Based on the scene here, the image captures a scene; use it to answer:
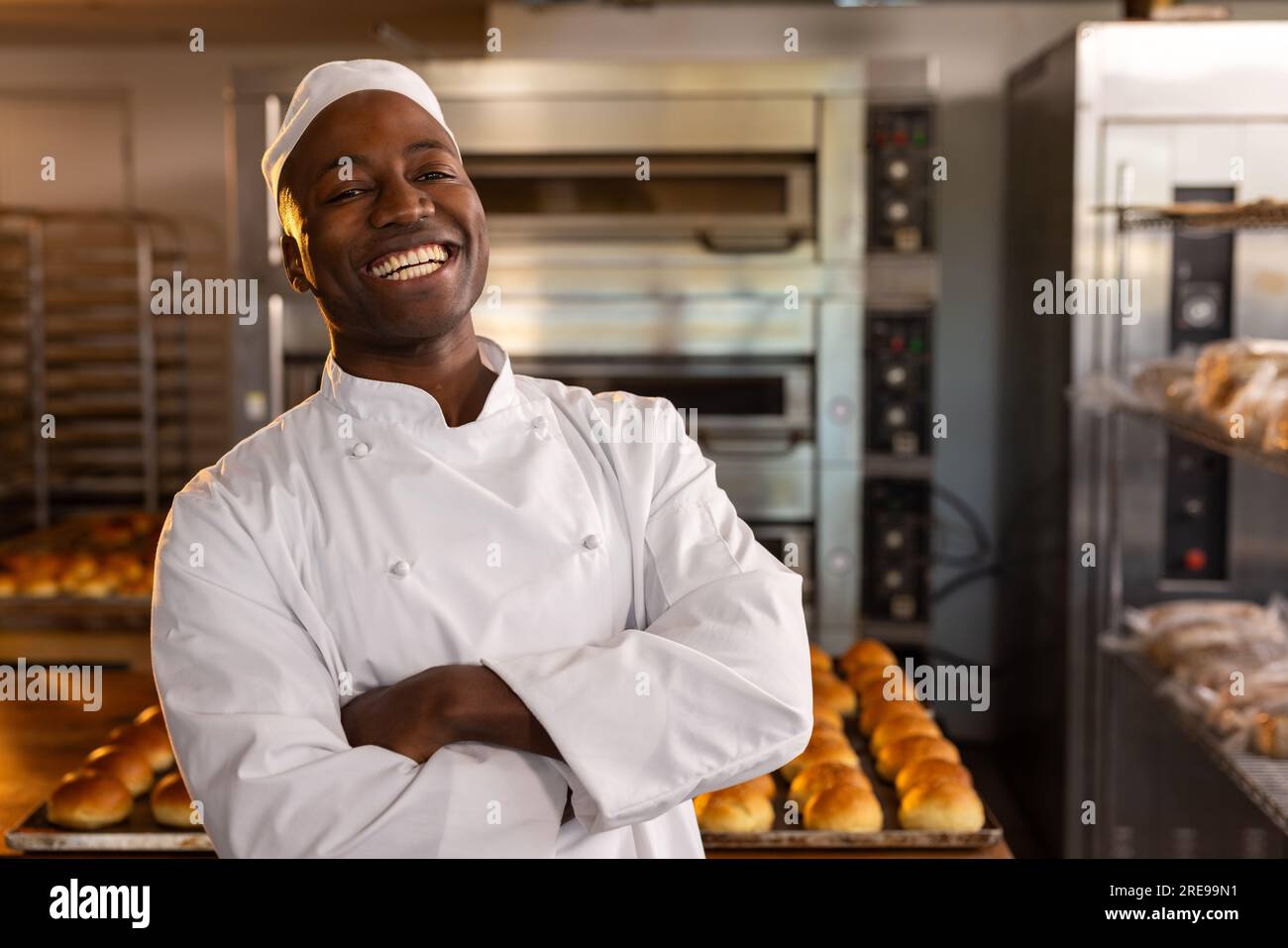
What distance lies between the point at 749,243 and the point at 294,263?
7.46ft

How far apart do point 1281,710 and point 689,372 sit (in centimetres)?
166

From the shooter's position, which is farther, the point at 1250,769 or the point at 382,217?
the point at 1250,769

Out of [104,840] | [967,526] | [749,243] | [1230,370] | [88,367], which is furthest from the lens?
[88,367]

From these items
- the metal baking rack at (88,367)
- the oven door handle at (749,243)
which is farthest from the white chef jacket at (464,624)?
the metal baking rack at (88,367)

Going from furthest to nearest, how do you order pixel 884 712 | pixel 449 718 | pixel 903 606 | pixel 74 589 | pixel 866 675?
1. pixel 903 606
2. pixel 74 589
3. pixel 866 675
4. pixel 884 712
5. pixel 449 718

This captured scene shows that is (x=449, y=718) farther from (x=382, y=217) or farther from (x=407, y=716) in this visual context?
(x=382, y=217)

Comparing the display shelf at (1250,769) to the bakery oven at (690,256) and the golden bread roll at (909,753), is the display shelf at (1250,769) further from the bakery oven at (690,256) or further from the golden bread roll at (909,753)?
the bakery oven at (690,256)

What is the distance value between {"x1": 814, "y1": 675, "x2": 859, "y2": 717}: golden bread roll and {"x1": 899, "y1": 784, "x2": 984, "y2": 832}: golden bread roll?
38 centimetres

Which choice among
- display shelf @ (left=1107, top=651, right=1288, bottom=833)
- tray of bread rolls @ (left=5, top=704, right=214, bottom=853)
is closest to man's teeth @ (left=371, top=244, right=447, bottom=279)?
tray of bread rolls @ (left=5, top=704, right=214, bottom=853)

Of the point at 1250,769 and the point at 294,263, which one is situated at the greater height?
the point at 294,263

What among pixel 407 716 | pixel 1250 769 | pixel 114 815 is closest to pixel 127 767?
pixel 114 815

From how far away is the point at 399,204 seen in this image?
1.01 metres

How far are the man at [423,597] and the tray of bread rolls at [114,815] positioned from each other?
53 cm
